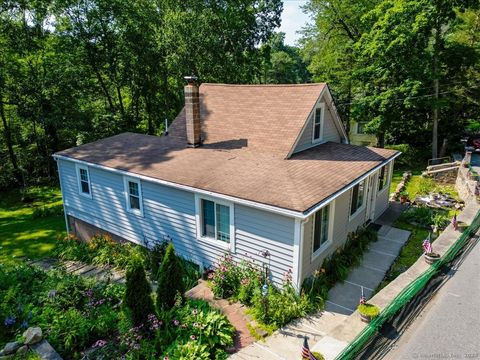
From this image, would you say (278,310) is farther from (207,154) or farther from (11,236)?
(11,236)

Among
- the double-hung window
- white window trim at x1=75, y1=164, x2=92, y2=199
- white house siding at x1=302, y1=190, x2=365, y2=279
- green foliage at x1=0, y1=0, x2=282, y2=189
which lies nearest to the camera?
white house siding at x1=302, y1=190, x2=365, y2=279

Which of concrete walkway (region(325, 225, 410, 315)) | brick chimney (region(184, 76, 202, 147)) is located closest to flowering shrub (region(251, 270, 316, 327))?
concrete walkway (region(325, 225, 410, 315))

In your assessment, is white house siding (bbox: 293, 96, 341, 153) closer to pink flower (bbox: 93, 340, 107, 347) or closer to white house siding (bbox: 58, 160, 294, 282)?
white house siding (bbox: 58, 160, 294, 282)

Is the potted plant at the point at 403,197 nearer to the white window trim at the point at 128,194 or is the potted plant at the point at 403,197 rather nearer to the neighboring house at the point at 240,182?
the neighboring house at the point at 240,182

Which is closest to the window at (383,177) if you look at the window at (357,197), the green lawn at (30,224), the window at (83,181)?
the window at (357,197)

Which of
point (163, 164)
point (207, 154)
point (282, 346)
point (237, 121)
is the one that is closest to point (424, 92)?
point (237, 121)

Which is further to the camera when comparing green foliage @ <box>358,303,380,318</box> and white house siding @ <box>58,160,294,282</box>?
white house siding @ <box>58,160,294,282</box>
